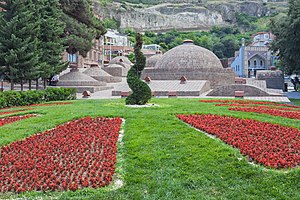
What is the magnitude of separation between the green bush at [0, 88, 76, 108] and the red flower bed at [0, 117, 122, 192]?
775cm

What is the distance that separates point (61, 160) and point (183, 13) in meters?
135

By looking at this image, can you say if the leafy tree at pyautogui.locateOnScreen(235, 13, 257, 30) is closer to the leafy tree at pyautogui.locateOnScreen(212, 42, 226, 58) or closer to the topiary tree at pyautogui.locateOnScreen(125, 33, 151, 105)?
the leafy tree at pyautogui.locateOnScreen(212, 42, 226, 58)

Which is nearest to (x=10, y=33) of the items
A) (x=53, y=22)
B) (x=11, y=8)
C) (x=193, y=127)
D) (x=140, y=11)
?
(x=11, y=8)

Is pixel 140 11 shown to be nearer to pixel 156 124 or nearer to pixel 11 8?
pixel 11 8

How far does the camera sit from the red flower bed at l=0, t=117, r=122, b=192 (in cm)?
470

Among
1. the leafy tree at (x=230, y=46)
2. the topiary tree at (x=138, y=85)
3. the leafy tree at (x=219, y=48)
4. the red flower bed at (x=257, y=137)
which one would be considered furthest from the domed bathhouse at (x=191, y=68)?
the leafy tree at (x=230, y=46)

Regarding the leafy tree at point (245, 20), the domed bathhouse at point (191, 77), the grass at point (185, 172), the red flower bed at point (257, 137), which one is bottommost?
the grass at point (185, 172)

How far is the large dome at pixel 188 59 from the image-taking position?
27594mm

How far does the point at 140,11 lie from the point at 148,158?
406 ft

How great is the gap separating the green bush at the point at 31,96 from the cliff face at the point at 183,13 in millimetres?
100598

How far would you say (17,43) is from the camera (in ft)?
55.5

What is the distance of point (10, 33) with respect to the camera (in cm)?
1706

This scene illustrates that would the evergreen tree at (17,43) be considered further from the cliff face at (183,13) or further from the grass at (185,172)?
the cliff face at (183,13)

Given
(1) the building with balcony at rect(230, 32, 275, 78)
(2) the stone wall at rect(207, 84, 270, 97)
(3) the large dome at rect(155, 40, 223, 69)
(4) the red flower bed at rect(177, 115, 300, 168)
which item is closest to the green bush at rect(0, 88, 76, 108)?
(4) the red flower bed at rect(177, 115, 300, 168)
